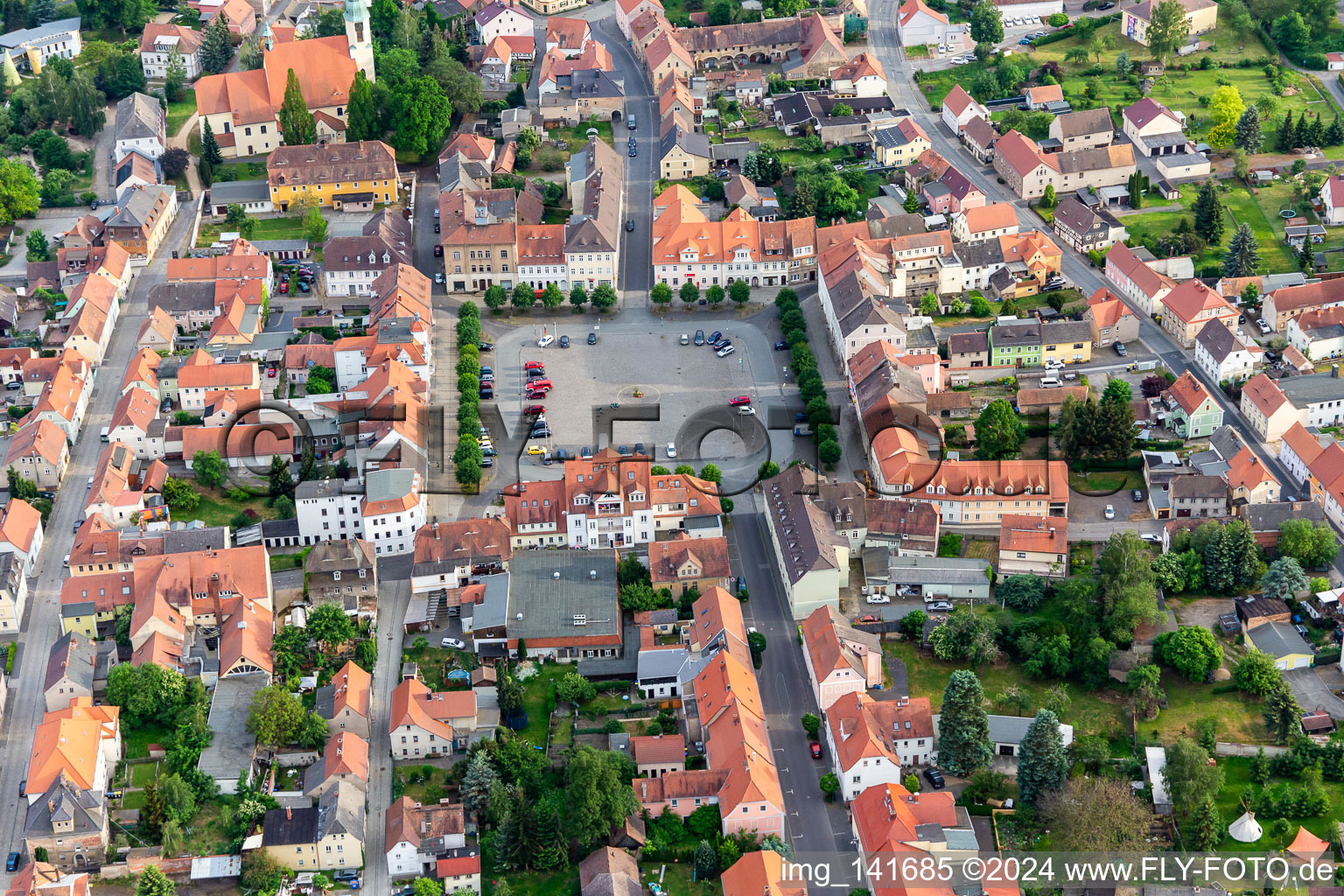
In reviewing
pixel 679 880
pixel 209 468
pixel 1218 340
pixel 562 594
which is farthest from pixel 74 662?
pixel 1218 340

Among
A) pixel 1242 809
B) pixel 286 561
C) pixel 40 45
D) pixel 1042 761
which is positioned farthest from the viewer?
pixel 40 45

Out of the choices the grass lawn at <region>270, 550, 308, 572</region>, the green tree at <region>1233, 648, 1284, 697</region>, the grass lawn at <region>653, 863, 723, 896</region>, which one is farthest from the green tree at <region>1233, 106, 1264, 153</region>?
the grass lawn at <region>653, 863, 723, 896</region>

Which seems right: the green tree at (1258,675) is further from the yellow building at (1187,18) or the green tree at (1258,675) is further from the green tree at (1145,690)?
the yellow building at (1187,18)

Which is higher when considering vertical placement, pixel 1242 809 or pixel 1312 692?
pixel 1312 692

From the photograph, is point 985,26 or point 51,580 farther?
point 985,26

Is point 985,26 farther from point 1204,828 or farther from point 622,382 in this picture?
point 1204,828

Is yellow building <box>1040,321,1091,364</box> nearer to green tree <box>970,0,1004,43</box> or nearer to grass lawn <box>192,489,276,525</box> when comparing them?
grass lawn <box>192,489,276,525</box>

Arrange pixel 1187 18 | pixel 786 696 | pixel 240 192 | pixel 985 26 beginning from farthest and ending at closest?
pixel 985 26 < pixel 1187 18 < pixel 240 192 < pixel 786 696
